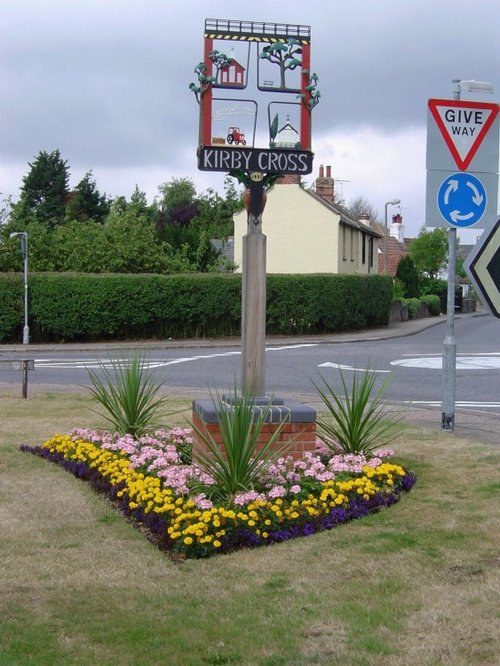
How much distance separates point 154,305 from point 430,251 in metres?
43.3

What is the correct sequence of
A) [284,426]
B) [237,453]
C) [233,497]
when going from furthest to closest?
1. [284,426]
2. [237,453]
3. [233,497]

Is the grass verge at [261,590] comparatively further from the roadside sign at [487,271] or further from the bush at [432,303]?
the bush at [432,303]

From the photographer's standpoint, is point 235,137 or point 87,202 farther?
point 87,202

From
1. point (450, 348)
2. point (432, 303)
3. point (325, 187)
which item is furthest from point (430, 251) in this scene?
point (450, 348)

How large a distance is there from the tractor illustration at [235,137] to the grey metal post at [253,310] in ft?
2.42

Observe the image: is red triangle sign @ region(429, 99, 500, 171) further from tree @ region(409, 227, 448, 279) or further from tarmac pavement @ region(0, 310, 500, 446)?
tree @ region(409, 227, 448, 279)


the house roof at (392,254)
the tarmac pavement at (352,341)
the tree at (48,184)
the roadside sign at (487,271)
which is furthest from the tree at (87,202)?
the roadside sign at (487,271)

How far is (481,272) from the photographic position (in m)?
3.72

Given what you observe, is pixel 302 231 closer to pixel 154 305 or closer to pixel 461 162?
pixel 154 305

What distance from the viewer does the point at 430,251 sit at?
70812 mm

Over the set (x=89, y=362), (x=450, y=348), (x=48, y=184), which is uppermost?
(x=48, y=184)

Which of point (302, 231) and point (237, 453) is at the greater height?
point (302, 231)

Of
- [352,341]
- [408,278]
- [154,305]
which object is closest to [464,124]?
[352,341]

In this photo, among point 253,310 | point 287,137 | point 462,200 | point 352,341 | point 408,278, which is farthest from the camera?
point 408,278
